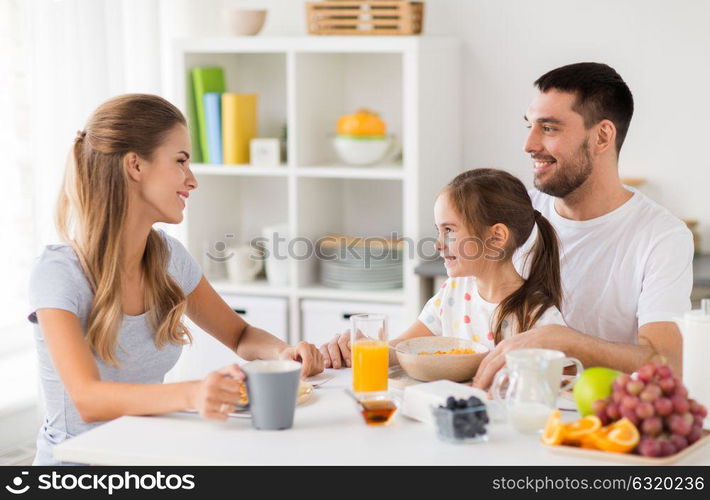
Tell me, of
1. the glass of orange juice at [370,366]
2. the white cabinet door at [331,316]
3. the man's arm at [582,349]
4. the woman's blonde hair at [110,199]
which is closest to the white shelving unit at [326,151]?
the white cabinet door at [331,316]

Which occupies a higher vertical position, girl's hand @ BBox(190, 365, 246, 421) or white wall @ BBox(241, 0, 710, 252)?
white wall @ BBox(241, 0, 710, 252)

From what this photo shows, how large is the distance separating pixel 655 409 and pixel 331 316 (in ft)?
7.65

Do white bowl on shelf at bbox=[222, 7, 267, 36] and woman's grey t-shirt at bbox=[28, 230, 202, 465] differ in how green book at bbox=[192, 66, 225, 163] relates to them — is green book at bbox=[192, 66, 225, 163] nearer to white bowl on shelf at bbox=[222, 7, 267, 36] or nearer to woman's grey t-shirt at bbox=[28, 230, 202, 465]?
white bowl on shelf at bbox=[222, 7, 267, 36]

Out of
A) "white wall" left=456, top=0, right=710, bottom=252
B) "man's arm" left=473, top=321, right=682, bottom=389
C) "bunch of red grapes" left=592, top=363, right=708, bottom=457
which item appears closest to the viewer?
"bunch of red grapes" left=592, top=363, right=708, bottom=457

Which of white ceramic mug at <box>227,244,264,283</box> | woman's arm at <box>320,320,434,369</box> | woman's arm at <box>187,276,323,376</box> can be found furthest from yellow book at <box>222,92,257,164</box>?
woman's arm at <box>320,320,434,369</box>

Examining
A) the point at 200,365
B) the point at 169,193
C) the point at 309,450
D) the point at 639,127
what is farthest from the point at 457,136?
the point at 309,450

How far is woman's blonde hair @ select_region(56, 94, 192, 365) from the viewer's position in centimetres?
195

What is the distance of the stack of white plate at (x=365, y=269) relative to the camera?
3.71m

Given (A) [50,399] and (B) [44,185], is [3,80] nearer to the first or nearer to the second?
(B) [44,185]

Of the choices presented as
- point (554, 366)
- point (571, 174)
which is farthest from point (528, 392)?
point (571, 174)

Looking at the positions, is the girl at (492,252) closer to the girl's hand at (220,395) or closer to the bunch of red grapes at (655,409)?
the girl's hand at (220,395)

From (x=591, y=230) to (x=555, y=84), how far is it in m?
0.37

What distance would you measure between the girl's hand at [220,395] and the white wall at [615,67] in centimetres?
233

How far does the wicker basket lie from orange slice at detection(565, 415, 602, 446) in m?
2.27
